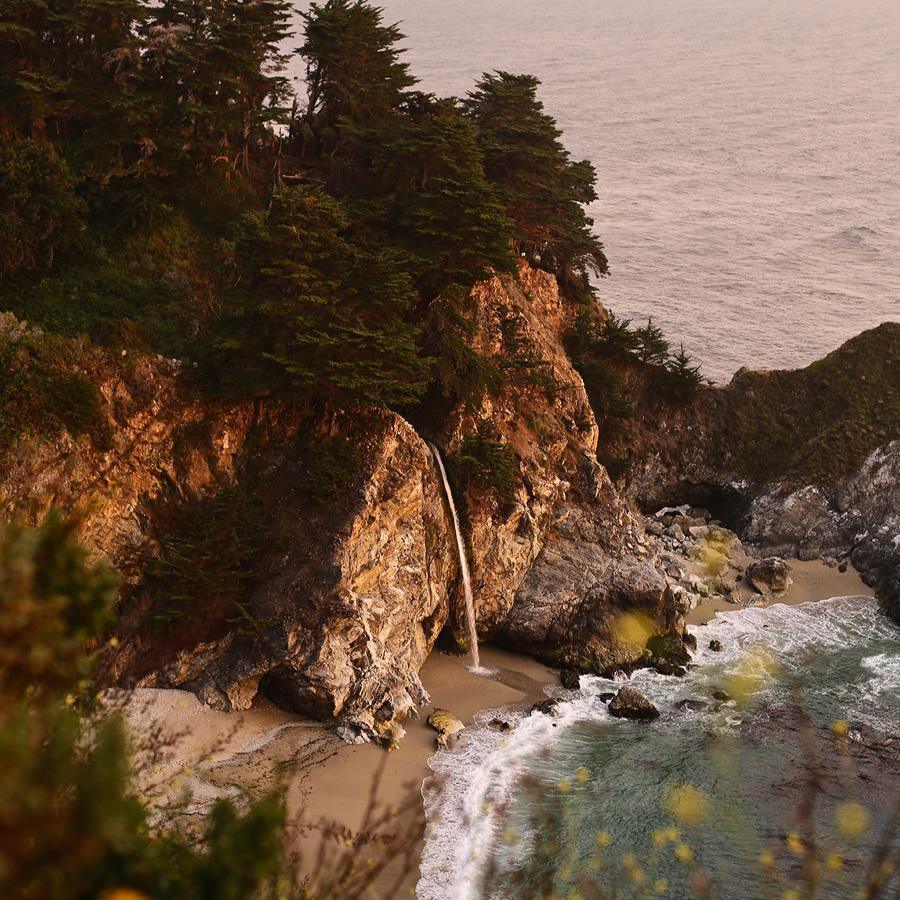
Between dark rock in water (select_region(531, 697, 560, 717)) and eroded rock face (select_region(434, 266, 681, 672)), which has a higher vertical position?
eroded rock face (select_region(434, 266, 681, 672))

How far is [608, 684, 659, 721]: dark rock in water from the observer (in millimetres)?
26047

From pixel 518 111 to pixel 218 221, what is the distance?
12.6 metres

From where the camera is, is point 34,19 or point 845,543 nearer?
point 34,19

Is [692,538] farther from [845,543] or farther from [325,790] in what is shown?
[325,790]

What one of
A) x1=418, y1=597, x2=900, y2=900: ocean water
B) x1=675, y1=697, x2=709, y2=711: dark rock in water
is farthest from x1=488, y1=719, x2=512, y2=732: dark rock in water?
x1=675, y1=697, x2=709, y2=711: dark rock in water

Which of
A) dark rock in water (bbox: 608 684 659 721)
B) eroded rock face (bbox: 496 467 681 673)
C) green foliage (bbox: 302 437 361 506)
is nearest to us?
green foliage (bbox: 302 437 361 506)

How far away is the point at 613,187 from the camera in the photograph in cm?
8025

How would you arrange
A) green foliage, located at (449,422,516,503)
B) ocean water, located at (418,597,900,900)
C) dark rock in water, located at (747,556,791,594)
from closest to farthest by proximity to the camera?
ocean water, located at (418,597,900,900)
green foliage, located at (449,422,516,503)
dark rock in water, located at (747,556,791,594)

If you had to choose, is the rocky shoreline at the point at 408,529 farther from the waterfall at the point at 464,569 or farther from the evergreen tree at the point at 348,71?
the evergreen tree at the point at 348,71

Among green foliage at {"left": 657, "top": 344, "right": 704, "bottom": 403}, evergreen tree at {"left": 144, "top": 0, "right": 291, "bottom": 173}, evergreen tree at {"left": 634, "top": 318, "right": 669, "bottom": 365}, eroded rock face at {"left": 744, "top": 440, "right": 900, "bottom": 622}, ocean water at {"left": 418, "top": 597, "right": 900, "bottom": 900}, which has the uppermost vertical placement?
evergreen tree at {"left": 144, "top": 0, "right": 291, "bottom": 173}

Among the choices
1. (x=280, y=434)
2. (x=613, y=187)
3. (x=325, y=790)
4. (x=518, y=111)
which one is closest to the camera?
(x=325, y=790)

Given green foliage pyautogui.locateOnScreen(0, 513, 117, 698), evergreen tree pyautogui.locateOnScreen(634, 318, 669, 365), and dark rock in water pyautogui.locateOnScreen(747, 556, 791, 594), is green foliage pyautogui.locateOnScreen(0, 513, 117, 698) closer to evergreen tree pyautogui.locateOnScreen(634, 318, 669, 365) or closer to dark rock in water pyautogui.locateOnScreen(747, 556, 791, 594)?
dark rock in water pyautogui.locateOnScreen(747, 556, 791, 594)

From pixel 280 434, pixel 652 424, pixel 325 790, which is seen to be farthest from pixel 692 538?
pixel 325 790

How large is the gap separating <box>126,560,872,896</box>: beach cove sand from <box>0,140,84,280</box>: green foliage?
12.8 meters
